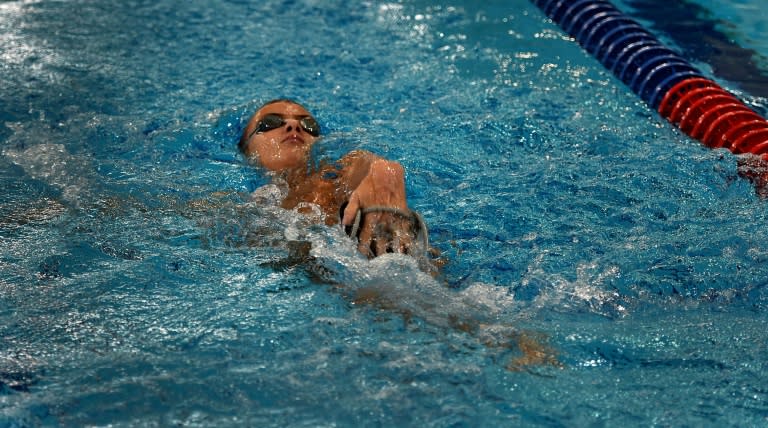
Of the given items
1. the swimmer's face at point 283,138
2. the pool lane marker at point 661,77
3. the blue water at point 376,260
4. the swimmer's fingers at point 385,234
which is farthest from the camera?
the pool lane marker at point 661,77

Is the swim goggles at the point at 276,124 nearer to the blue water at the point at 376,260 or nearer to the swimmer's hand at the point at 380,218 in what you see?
the blue water at the point at 376,260

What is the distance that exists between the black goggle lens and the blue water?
15cm

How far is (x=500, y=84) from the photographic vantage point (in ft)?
15.8

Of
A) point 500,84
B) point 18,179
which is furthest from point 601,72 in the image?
point 18,179

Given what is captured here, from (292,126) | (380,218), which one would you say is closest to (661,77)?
(292,126)

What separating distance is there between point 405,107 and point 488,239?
1524mm

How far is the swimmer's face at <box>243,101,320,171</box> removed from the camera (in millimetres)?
3861

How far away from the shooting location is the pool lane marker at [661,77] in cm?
413

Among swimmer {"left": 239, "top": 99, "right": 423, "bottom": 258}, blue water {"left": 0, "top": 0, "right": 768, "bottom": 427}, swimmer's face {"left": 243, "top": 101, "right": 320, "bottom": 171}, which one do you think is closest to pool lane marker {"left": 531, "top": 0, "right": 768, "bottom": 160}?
blue water {"left": 0, "top": 0, "right": 768, "bottom": 427}

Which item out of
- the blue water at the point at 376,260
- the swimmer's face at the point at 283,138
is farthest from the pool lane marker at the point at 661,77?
the swimmer's face at the point at 283,138

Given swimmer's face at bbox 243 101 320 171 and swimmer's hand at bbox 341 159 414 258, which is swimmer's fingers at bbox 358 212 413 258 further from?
swimmer's face at bbox 243 101 320 171

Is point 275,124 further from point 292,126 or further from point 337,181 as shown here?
point 337,181

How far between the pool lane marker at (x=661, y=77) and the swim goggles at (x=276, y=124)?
6.41 ft

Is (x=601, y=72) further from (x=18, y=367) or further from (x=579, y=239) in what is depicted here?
(x=18, y=367)
